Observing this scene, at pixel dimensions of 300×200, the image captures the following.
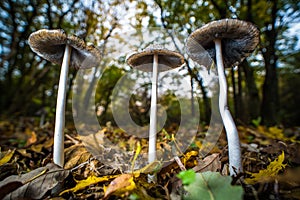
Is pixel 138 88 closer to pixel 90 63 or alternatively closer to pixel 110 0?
pixel 90 63

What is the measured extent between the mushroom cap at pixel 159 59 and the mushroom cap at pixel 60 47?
14.1 inches

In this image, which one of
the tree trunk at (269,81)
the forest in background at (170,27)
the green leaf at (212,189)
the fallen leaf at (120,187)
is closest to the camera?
the green leaf at (212,189)

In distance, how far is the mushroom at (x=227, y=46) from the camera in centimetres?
154

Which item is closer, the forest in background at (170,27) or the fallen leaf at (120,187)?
the fallen leaf at (120,187)

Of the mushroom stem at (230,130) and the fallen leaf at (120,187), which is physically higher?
the mushroom stem at (230,130)

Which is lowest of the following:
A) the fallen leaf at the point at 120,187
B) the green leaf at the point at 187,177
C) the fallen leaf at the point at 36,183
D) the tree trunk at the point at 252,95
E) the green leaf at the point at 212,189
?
the fallen leaf at the point at 36,183

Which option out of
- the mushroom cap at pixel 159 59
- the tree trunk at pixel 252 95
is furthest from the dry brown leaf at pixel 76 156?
the tree trunk at pixel 252 95

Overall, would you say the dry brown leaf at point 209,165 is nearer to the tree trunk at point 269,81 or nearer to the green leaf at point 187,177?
the green leaf at point 187,177

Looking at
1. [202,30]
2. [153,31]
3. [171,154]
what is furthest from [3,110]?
[202,30]

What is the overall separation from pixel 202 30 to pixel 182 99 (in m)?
1.78

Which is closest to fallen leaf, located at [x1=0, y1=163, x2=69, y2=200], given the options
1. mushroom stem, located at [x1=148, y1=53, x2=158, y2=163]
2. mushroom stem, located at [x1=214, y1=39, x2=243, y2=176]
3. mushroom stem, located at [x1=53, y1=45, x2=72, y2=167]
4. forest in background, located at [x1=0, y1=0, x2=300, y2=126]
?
mushroom stem, located at [x1=53, y1=45, x2=72, y2=167]

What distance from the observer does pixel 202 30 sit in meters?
1.62

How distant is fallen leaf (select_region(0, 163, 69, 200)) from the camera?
3.87 feet

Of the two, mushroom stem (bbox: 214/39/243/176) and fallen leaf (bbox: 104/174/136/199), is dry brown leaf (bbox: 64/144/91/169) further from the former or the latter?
mushroom stem (bbox: 214/39/243/176)
